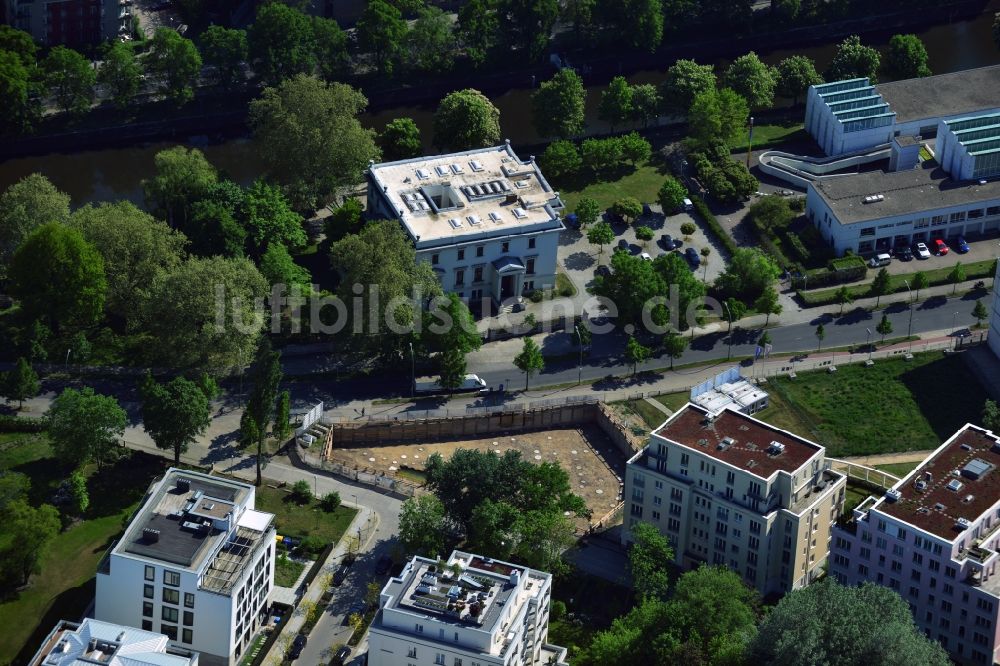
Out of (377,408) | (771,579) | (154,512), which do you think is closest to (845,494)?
(771,579)

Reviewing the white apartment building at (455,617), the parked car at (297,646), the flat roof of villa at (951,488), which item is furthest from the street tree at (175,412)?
the flat roof of villa at (951,488)

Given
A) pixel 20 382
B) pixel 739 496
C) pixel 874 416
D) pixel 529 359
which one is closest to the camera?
pixel 739 496

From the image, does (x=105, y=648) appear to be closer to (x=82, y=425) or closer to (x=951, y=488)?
(x=82, y=425)

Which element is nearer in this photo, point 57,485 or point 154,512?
point 154,512

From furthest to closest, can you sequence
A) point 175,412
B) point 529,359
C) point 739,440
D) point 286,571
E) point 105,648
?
point 529,359 → point 175,412 → point 739,440 → point 286,571 → point 105,648

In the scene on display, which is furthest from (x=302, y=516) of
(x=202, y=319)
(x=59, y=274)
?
(x=59, y=274)

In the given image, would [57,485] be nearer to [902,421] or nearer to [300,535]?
[300,535]

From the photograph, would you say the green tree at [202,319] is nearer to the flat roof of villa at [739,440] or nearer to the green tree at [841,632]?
the flat roof of villa at [739,440]
